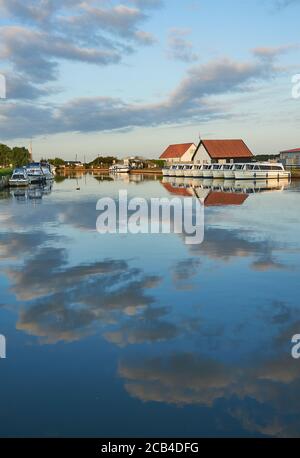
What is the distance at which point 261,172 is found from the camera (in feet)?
215

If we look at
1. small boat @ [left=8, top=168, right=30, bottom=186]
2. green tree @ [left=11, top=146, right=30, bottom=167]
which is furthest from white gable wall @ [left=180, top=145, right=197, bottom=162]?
small boat @ [left=8, top=168, right=30, bottom=186]

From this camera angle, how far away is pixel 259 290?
10617 millimetres

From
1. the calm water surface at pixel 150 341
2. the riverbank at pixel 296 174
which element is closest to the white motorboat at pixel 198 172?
the riverbank at pixel 296 174

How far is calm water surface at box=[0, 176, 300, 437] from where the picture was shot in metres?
5.55

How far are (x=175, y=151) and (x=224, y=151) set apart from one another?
2888 centimetres

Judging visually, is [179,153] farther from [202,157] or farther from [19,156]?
[19,156]

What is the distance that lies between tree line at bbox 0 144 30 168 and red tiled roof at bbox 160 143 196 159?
1646 inches

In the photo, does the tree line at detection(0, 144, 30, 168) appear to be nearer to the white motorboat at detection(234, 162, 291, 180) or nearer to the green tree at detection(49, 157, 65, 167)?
the green tree at detection(49, 157, 65, 167)

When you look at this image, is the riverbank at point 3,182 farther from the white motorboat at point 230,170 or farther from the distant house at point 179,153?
the distant house at point 179,153

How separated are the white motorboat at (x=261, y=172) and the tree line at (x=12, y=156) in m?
74.0

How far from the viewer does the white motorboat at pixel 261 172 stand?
65688 mm

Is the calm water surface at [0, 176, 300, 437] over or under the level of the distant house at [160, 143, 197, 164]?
under

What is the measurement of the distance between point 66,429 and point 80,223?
17.4 m

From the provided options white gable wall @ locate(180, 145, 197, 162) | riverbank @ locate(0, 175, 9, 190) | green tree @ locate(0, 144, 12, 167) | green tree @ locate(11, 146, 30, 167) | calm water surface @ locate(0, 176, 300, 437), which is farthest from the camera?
green tree @ locate(11, 146, 30, 167)
